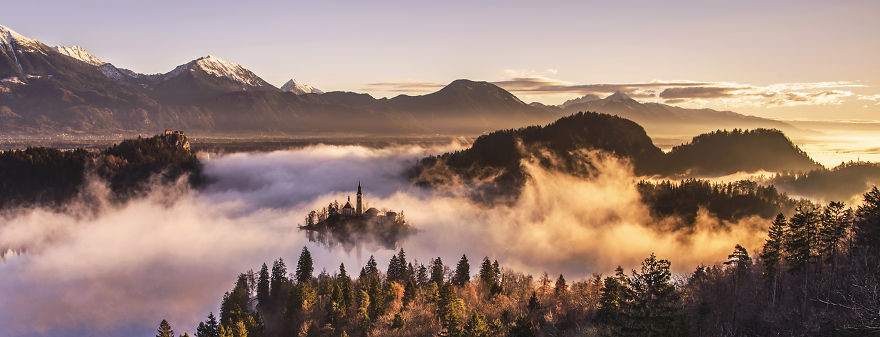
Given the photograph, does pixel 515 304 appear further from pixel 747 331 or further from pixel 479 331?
pixel 747 331

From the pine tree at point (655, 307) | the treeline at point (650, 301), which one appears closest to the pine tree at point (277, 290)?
the treeline at point (650, 301)

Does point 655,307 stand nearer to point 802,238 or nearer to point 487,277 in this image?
point 802,238

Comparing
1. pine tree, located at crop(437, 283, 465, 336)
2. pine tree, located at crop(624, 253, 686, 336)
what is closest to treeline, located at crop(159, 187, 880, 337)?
pine tree, located at crop(624, 253, 686, 336)

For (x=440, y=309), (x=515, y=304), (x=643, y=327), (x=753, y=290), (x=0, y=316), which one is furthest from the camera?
(x=0, y=316)

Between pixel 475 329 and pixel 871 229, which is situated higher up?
pixel 871 229

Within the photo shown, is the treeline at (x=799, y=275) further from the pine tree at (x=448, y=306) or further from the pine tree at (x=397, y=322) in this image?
the pine tree at (x=397, y=322)

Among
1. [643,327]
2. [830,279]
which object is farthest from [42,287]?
[830,279]

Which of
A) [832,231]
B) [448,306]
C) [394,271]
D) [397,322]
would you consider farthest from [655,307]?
[394,271]

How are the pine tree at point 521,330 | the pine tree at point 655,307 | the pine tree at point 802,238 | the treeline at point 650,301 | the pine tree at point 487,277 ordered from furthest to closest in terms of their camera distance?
the pine tree at point 487,277
the pine tree at point 802,238
the pine tree at point 521,330
the treeline at point 650,301
the pine tree at point 655,307
